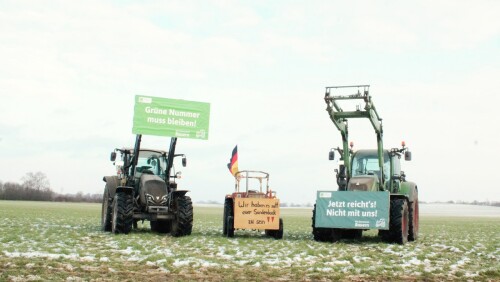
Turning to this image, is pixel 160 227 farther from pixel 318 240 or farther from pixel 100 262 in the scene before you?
pixel 100 262

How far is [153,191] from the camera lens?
1908cm

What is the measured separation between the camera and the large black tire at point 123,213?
59.8ft

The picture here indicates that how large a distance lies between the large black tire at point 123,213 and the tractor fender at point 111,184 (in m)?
2.27


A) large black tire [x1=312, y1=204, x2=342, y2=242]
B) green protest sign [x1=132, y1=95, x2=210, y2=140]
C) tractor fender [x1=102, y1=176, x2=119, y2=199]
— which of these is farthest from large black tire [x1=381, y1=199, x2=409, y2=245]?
tractor fender [x1=102, y1=176, x2=119, y2=199]

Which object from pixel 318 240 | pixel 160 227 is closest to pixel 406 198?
pixel 318 240

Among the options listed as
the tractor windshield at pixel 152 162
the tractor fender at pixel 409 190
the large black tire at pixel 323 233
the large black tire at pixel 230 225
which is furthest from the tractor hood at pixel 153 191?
the tractor fender at pixel 409 190

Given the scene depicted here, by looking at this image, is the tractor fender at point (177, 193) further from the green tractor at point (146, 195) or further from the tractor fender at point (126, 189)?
the tractor fender at point (126, 189)

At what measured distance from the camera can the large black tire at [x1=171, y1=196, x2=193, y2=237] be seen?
18484 millimetres

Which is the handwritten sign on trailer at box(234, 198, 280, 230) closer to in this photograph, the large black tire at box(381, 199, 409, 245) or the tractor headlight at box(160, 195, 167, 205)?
the tractor headlight at box(160, 195, 167, 205)

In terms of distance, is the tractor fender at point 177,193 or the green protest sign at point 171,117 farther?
the green protest sign at point 171,117

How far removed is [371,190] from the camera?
1847cm

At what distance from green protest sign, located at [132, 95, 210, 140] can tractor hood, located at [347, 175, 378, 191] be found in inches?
203

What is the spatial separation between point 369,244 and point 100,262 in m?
8.90

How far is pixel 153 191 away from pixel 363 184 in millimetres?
6530
